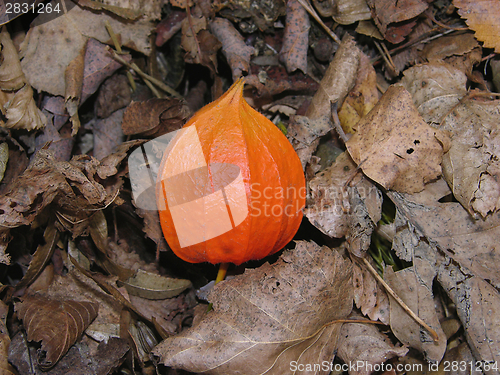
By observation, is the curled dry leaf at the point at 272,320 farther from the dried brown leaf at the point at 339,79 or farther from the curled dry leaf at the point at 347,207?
the dried brown leaf at the point at 339,79

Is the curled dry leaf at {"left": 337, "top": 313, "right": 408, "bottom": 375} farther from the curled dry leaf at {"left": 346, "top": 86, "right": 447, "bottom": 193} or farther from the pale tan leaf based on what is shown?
the pale tan leaf

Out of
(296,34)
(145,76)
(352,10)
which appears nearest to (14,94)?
(145,76)

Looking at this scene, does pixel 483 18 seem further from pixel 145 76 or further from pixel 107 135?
pixel 107 135

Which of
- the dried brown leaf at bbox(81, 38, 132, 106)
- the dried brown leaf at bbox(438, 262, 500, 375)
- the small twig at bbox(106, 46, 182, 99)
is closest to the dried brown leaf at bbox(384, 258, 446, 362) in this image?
the dried brown leaf at bbox(438, 262, 500, 375)

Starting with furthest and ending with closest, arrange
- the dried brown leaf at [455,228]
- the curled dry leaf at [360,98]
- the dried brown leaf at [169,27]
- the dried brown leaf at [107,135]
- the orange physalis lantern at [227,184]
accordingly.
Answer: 1. the dried brown leaf at [169,27]
2. the dried brown leaf at [107,135]
3. the curled dry leaf at [360,98]
4. the dried brown leaf at [455,228]
5. the orange physalis lantern at [227,184]

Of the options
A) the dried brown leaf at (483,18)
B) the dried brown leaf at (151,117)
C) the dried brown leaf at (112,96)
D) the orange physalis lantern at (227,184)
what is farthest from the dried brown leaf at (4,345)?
the dried brown leaf at (483,18)

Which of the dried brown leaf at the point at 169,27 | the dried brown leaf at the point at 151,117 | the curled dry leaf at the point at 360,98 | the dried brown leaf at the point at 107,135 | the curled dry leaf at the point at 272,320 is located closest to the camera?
the curled dry leaf at the point at 272,320
